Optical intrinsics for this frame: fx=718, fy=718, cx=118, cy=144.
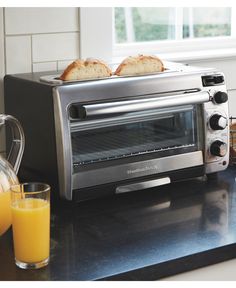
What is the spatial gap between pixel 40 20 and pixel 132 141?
1.40 feet

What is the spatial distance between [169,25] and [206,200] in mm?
1068

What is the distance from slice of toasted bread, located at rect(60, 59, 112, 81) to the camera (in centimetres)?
169

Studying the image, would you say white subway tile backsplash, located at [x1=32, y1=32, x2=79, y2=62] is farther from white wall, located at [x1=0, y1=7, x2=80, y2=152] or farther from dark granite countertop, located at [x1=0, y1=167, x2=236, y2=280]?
dark granite countertop, located at [x1=0, y1=167, x2=236, y2=280]

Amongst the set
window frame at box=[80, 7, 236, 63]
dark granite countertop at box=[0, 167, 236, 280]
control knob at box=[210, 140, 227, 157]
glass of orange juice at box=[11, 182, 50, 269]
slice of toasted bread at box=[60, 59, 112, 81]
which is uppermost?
window frame at box=[80, 7, 236, 63]

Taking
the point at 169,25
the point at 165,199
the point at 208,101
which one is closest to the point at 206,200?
the point at 165,199

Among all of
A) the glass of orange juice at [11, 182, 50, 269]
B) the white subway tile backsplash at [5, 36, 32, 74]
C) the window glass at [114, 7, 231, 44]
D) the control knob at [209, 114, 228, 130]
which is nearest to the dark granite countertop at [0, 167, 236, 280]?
the glass of orange juice at [11, 182, 50, 269]

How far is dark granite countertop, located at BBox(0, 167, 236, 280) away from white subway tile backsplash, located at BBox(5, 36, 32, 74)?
16.2 inches

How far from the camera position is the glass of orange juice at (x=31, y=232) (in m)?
1.36

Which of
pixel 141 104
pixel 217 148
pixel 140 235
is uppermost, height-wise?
pixel 141 104

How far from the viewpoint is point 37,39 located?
6.25 feet

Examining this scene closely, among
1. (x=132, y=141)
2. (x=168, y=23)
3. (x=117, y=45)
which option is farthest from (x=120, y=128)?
(x=168, y=23)

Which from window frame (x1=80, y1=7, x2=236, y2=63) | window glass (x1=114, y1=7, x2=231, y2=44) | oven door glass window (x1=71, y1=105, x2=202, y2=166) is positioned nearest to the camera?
oven door glass window (x1=71, y1=105, x2=202, y2=166)

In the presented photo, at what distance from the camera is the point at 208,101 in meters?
1.82

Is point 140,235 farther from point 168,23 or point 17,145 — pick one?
point 168,23
